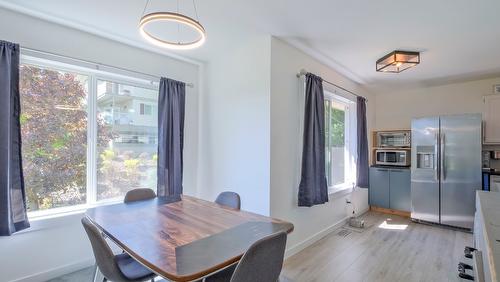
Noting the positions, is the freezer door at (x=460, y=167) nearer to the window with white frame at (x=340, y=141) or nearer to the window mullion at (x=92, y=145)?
the window with white frame at (x=340, y=141)

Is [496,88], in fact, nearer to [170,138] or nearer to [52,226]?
[170,138]

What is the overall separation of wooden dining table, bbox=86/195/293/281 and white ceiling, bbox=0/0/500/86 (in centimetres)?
172

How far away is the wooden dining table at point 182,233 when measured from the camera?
1146 mm


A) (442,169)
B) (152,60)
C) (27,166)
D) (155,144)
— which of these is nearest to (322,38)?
(152,60)

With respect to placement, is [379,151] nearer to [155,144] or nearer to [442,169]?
[442,169]

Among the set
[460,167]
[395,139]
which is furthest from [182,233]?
[395,139]

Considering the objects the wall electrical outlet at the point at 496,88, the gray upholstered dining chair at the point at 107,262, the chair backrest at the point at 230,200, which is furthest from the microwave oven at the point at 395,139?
the gray upholstered dining chair at the point at 107,262

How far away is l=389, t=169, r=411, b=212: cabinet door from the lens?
4.41 m

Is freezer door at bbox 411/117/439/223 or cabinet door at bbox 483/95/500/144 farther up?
cabinet door at bbox 483/95/500/144

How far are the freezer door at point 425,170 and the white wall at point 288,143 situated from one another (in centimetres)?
190

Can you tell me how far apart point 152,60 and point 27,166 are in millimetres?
1708

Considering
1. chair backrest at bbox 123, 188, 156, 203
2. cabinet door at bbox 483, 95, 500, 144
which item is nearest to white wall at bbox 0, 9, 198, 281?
chair backrest at bbox 123, 188, 156, 203

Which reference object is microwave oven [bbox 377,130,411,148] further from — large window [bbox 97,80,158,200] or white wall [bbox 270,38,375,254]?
large window [bbox 97,80,158,200]

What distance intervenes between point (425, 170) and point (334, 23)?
3088 mm
